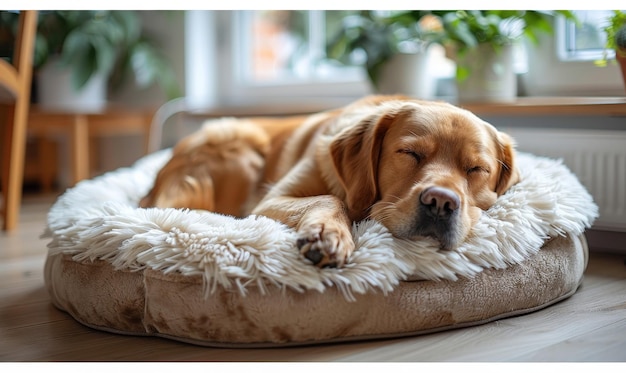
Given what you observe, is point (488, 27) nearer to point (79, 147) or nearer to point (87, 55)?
point (79, 147)

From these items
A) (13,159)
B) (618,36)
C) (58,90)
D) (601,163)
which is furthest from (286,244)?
(58,90)

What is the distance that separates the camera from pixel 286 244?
1.76m

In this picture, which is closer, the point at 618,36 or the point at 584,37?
the point at 618,36

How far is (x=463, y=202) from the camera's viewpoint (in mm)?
1878

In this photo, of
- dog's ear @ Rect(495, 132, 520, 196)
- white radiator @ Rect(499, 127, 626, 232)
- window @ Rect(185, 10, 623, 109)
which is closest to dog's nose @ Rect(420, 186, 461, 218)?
dog's ear @ Rect(495, 132, 520, 196)

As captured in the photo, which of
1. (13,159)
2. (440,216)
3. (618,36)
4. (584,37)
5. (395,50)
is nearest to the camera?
(440,216)

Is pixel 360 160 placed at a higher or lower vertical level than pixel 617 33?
lower

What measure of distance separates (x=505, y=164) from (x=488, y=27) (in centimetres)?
118

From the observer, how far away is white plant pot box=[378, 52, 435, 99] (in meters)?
3.41

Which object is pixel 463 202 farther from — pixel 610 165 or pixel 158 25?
pixel 158 25

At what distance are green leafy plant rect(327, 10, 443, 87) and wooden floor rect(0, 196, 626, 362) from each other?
63.2 inches

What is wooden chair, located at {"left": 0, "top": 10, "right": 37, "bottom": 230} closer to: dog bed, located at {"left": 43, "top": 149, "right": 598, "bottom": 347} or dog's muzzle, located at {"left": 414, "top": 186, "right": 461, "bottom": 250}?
dog bed, located at {"left": 43, "top": 149, "right": 598, "bottom": 347}

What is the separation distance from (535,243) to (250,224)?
0.78 meters
